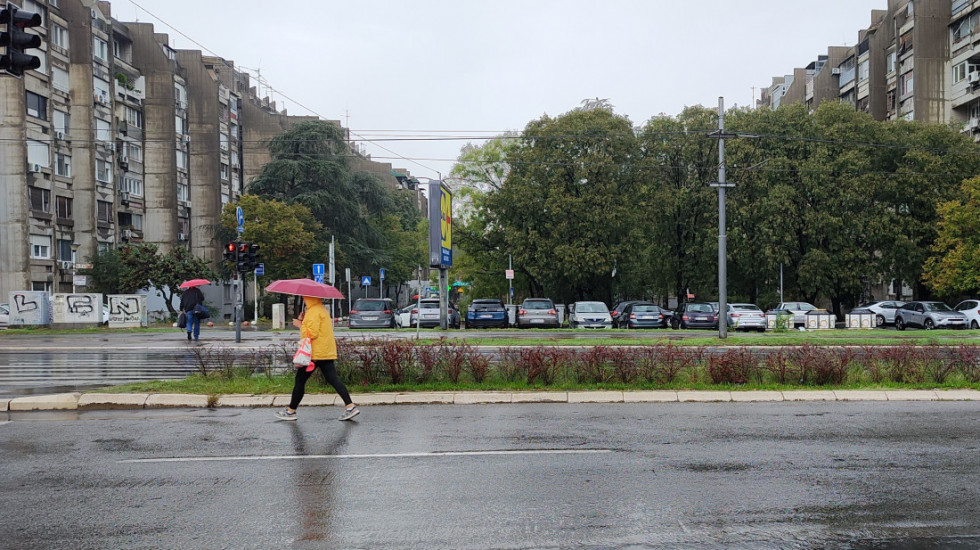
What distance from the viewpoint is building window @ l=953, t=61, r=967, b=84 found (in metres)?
53.6

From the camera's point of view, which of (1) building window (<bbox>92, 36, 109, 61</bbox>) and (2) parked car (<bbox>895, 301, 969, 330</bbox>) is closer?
(2) parked car (<bbox>895, 301, 969, 330</bbox>)

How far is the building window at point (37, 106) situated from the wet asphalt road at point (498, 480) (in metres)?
43.5

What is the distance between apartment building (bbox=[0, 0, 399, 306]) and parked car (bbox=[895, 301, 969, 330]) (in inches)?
1717

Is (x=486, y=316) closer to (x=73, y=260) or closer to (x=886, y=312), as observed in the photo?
(x=886, y=312)

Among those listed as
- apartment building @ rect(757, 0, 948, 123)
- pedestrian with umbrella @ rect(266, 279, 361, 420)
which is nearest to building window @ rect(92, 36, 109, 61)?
pedestrian with umbrella @ rect(266, 279, 361, 420)

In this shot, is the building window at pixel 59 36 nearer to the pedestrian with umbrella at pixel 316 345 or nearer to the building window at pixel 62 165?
the building window at pixel 62 165

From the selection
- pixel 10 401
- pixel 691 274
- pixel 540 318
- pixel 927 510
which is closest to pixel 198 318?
pixel 10 401

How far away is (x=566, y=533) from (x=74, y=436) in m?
6.82

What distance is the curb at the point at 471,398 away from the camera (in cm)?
1159

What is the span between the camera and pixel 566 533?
5258mm

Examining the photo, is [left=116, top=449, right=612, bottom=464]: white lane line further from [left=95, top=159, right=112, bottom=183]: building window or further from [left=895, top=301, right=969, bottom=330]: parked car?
[left=95, top=159, right=112, bottom=183]: building window

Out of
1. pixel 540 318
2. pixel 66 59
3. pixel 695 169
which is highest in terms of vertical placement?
pixel 66 59

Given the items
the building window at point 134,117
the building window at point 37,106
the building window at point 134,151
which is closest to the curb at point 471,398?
the building window at point 37,106

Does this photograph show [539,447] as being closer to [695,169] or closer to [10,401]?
[10,401]
